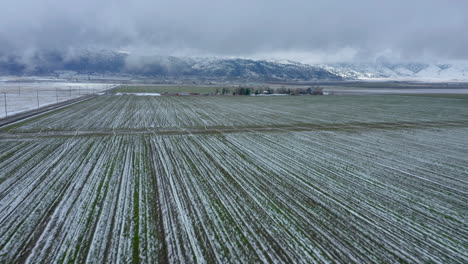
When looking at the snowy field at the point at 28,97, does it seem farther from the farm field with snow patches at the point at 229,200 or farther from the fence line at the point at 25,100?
the farm field with snow patches at the point at 229,200

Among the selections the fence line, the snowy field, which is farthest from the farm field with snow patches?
the snowy field

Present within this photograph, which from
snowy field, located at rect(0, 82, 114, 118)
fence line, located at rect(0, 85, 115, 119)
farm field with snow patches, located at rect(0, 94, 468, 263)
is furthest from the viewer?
snowy field, located at rect(0, 82, 114, 118)

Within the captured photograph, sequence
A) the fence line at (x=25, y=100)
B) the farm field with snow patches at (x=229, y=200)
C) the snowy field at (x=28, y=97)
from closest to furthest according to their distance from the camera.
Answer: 1. the farm field with snow patches at (x=229, y=200)
2. the fence line at (x=25, y=100)
3. the snowy field at (x=28, y=97)

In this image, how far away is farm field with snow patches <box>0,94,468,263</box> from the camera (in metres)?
9.99

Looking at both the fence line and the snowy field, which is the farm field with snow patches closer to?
the fence line

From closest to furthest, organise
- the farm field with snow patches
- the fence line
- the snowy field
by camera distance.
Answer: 1. the farm field with snow patches
2. the fence line
3. the snowy field

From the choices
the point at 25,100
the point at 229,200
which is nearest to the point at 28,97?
the point at 25,100

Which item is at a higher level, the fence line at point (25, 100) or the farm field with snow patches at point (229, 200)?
the fence line at point (25, 100)

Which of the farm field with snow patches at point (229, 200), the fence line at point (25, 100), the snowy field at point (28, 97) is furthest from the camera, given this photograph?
the snowy field at point (28, 97)

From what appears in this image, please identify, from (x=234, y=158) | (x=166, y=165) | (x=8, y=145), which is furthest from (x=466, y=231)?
(x=8, y=145)

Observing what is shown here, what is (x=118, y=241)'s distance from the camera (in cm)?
1027

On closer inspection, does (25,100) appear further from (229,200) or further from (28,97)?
(229,200)

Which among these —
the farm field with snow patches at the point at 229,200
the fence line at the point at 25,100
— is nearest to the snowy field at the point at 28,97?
the fence line at the point at 25,100

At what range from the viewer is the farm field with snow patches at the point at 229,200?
A: 999 centimetres
